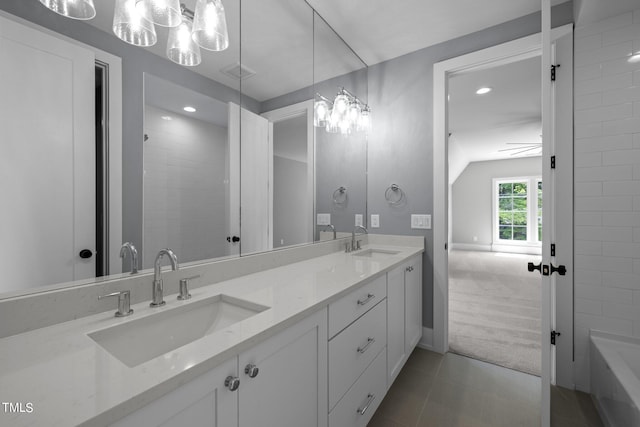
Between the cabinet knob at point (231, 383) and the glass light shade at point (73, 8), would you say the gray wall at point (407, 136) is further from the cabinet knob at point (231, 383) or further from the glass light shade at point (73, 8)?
the glass light shade at point (73, 8)

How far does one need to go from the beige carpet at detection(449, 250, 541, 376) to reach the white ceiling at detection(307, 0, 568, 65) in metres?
2.51

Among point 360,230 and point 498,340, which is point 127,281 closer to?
point 360,230

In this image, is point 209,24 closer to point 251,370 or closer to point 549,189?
point 251,370

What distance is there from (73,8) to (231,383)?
124 cm

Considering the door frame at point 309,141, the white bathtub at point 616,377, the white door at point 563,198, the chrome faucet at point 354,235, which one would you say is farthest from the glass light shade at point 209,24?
the white bathtub at point 616,377

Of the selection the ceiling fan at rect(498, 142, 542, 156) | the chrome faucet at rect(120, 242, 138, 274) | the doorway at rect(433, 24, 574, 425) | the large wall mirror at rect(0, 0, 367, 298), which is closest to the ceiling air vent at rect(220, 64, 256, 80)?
the large wall mirror at rect(0, 0, 367, 298)

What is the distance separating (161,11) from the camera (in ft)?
3.49

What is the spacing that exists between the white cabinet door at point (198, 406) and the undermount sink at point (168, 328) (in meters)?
0.31

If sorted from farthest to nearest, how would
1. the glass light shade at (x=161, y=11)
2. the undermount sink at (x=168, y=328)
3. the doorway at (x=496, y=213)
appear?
the doorway at (x=496, y=213) → the glass light shade at (x=161, y=11) → the undermount sink at (x=168, y=328)

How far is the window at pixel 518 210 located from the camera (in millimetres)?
7449

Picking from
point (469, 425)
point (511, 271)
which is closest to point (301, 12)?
point (469, 425)

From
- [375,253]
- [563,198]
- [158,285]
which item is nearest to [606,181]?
[563,198]

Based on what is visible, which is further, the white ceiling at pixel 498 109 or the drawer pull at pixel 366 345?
the white ceiling at pixel 498 109

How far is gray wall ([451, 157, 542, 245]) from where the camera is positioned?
7.86 m
